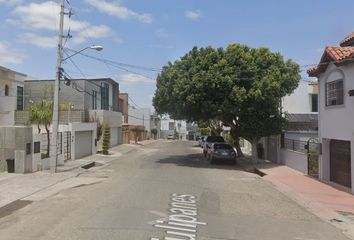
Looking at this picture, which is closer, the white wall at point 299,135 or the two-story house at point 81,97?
Result: the white wall at point 299,135

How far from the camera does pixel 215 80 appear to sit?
31.2m

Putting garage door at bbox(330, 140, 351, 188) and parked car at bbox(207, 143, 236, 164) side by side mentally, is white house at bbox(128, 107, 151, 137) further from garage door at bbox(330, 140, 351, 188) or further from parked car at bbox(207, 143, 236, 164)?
garage door at bbox(330, 140, 351, 188)

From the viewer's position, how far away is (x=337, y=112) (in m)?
21.0

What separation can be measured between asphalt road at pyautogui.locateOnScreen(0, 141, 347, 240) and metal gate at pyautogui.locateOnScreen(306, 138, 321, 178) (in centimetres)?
546

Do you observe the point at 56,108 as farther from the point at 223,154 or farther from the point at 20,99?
the point at 20,99

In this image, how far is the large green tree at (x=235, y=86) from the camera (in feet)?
103

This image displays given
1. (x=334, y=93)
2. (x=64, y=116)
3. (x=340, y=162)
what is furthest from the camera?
(x=64, y=116)

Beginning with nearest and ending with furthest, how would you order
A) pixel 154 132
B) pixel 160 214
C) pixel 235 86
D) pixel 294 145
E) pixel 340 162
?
pixel 160 214, pixel 340 162, pixel 294 145, pixel 235 86, pixel 154 132

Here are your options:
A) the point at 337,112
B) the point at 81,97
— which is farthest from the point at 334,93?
the point at 81,97

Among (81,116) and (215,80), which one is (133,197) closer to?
(215,80)

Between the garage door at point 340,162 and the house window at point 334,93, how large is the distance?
5.84ft

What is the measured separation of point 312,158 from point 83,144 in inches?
852

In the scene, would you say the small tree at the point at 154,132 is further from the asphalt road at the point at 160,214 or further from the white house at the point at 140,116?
the asphalt road at the point at 160,214

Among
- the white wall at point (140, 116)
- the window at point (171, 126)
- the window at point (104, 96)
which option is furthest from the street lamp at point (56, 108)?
the window at point (171, 126)
